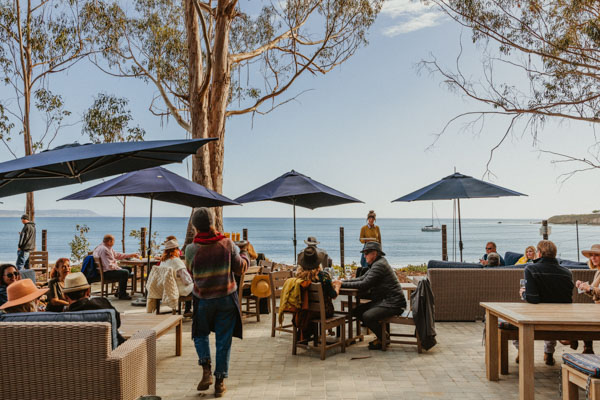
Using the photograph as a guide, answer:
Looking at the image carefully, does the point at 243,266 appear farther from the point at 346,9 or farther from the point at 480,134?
the point at 346,9

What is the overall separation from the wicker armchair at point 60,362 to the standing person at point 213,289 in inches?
38.1

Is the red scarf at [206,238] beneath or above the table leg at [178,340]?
above

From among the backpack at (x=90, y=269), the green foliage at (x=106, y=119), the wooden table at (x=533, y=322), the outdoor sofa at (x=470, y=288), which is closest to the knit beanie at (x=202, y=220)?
the wooden table at (x=533, y=322)

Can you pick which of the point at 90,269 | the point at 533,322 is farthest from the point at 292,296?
the point at 90,269

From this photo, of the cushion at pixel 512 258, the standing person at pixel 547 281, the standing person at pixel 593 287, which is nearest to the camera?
the standing person at pixel 593 287

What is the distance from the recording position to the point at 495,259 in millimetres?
7312

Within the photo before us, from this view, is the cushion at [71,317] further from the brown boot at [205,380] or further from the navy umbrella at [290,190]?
the navy umbrella at [290,190]

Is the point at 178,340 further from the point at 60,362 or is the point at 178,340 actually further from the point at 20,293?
the point at 60,362

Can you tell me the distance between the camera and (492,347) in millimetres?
4422

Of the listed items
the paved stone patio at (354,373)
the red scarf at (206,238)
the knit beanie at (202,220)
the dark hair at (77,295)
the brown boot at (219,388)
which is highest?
the knit beanie at (202,220)

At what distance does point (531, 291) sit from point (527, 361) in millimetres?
878

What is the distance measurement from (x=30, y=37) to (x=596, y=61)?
49.8 feet

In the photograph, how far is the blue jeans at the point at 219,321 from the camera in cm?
407

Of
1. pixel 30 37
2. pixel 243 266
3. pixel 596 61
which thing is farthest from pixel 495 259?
pixel 30 37
